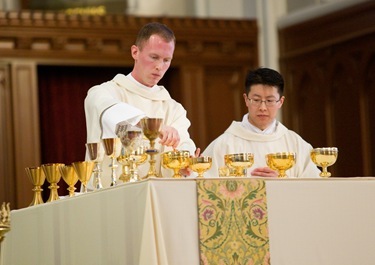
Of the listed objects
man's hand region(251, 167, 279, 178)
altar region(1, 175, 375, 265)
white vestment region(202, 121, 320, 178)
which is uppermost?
white vestment region(202, 121, 320, 178)

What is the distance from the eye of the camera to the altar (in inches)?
188

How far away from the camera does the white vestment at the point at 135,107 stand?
250 inches

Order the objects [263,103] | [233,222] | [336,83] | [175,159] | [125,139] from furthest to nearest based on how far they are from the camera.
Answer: [336,83]
[263,103]
[125,139]
[175,159]
[233,222]

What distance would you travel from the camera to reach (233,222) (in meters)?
5.01

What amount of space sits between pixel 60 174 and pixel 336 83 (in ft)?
18.7

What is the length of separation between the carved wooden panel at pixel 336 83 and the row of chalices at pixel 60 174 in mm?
5287

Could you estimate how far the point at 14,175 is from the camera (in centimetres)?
1082

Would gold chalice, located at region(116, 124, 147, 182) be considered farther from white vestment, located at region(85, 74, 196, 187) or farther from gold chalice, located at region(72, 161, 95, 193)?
white vestment, located at region(85, 74, 196, 187)

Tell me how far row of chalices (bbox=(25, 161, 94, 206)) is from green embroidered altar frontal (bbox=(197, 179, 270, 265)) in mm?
995

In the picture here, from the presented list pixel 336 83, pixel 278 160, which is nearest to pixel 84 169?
pixel 278 160

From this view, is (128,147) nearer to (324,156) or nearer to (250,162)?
(250,162)

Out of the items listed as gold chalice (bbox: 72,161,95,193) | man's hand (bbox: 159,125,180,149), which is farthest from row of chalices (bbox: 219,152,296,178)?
gold chalice (bbox: 72,161,95,193)

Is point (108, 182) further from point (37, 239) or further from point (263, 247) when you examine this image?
point (263, 247)

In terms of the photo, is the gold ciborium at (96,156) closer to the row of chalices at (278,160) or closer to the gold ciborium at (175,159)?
the gold ciborium at (175,159)
